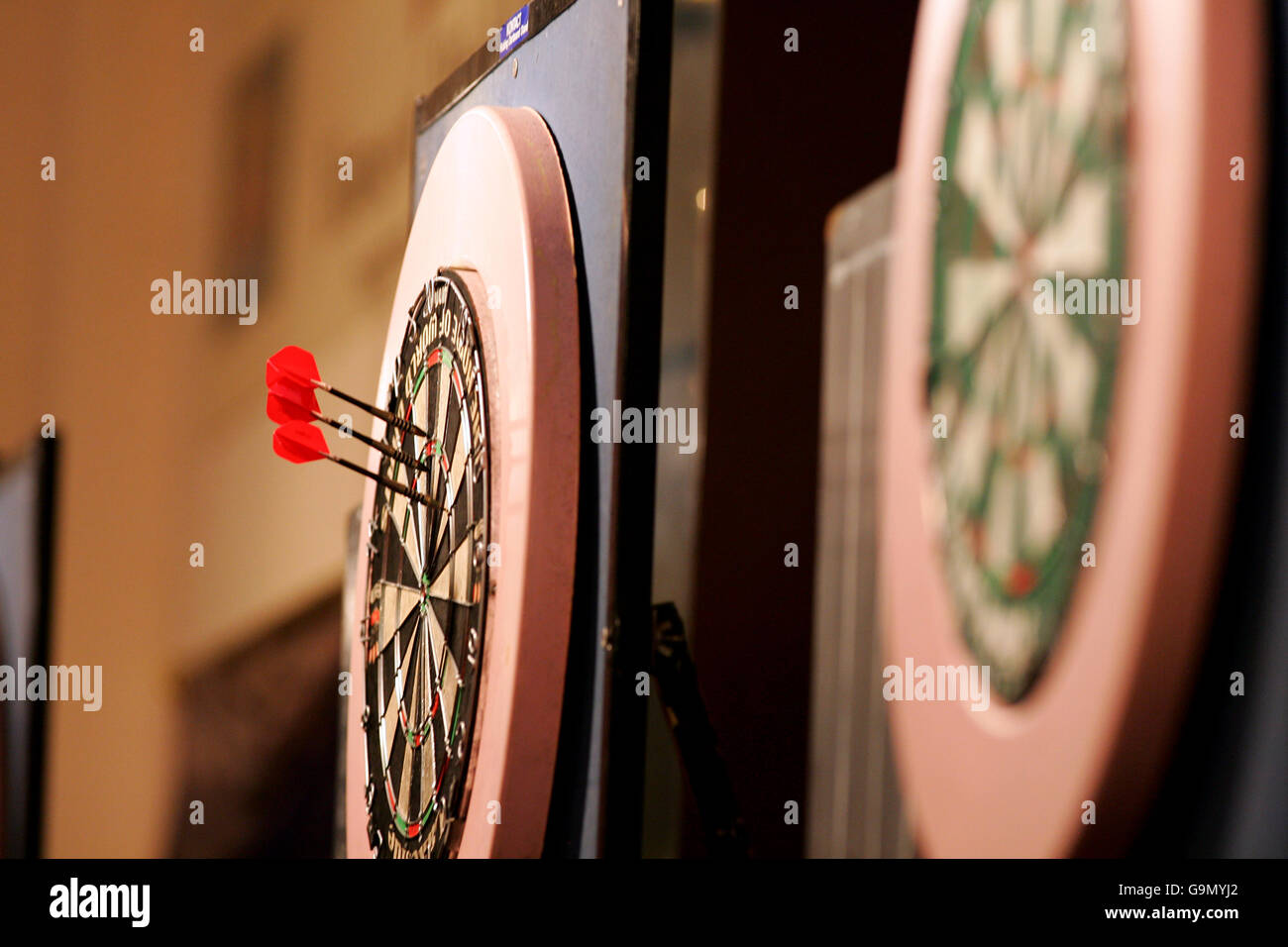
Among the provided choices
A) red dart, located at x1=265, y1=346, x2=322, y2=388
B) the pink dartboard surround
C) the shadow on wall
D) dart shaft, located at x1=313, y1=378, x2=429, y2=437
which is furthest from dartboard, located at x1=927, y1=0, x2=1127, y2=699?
the shadow on wall

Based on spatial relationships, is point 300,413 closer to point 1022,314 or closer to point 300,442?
point 300,442

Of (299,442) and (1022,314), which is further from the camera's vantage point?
(299,442)

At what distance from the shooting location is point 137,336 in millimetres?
2617

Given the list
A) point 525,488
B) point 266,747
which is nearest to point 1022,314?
point 525,488

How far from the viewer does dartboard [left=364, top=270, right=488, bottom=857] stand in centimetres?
104

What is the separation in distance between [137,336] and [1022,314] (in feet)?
7.53

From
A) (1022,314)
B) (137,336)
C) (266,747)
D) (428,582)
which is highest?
(137,336)

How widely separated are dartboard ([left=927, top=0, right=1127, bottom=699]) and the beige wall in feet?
6.22

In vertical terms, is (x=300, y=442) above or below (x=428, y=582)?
above

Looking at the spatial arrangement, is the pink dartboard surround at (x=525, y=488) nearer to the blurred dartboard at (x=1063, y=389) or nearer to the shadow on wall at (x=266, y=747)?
the blurred dartboard at (x=1063, y=389)

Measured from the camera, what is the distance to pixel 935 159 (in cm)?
78

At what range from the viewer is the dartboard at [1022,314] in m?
0.58
